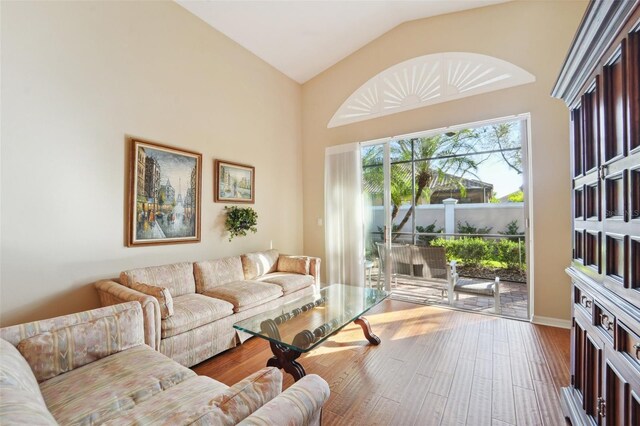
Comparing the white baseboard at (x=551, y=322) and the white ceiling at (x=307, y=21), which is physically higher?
the white ceiling at (x=307, y=21)

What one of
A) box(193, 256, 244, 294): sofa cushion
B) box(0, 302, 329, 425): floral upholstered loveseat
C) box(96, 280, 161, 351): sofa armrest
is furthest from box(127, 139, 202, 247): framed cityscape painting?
box(0, 302, 329, 425): floral upholstered loveseat

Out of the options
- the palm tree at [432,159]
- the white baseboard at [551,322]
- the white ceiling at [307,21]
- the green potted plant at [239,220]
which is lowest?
the white baseboard at [551,322]

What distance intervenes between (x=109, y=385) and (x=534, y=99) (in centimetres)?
455

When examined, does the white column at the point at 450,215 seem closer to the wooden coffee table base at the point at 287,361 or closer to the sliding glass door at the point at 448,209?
the sliding glass door at the point at 448,209

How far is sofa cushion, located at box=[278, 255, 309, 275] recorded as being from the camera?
12.6 ft

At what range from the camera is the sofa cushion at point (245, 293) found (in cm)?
275

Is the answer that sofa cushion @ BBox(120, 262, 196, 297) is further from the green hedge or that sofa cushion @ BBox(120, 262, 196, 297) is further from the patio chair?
the green hedge

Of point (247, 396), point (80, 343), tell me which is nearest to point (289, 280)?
point (80, 343)

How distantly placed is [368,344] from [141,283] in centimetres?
224

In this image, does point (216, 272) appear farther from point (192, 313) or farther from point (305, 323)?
point (305, 323)

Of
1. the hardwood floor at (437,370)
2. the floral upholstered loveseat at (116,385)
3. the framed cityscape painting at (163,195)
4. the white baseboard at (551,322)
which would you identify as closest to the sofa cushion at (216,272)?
the framed cityscape painting at (163,195)

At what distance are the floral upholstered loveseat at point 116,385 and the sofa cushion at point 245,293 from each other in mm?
973

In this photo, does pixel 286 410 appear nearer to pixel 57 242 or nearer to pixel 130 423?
pixel 130 423

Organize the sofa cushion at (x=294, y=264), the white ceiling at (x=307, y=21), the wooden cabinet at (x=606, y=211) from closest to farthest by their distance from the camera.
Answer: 1. the wooden cabinet at (x=606, y=211)
2. the white ceiling at (x=307, y=21)
3. the sofa cushion at (x=294, y=264)
